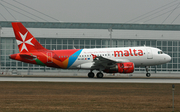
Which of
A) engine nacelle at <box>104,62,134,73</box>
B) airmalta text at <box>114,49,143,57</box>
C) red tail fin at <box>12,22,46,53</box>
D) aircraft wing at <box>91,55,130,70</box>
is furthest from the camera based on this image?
red tail fin at <box>12,22,46,53</box>

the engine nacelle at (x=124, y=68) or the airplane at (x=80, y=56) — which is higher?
the airplane at (x=80, y=56)

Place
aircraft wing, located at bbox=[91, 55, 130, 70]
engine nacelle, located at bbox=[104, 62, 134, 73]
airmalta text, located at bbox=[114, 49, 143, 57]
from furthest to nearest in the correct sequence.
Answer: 1. airmalta text, located at bbox=[114, 49, 143, 57]
2. aircraft wing, located at bbox=[91, 55, 130, 70]
3. engine nacelle, located at bbox=[104, 62, 134, 73]

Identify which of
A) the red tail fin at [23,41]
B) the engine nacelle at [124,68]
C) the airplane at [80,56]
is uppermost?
the red tail fin at [23,41]

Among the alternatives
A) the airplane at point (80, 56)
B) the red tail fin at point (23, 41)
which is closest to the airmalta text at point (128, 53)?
the airplane at point (80, 56)

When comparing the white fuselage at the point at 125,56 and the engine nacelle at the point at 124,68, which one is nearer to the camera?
the engine nacelle at the point at 124,68

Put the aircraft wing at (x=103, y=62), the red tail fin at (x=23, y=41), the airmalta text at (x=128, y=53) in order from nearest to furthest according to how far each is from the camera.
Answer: the aircraft wing at (x=103, y=62), the airmalta text at (x=128, y=53), the red tail fin at (x=23, y=41)

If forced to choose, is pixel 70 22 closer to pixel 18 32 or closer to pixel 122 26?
pixel 122 26

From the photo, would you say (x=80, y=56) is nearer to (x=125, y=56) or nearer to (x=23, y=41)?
(x=125, y=56)

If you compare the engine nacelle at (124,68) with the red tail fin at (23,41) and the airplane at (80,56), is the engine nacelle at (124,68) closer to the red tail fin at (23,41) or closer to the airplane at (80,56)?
the airplane at (80,56)

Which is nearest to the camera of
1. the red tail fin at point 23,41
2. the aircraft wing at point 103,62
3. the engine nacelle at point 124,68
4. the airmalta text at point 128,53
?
the engine nacelle at point 124,68

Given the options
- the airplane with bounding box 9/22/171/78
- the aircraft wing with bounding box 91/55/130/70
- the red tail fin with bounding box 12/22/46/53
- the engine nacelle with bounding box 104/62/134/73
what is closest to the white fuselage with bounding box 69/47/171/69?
the airplane with bounding box 9/22/171/78

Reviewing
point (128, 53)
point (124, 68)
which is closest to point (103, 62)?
point (124, 68)

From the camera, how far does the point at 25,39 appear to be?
127 ft

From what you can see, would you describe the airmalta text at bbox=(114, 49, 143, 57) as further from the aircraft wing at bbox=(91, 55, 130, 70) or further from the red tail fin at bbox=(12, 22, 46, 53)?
the red tail fin at bbox=(12, 22, 46, 53)
